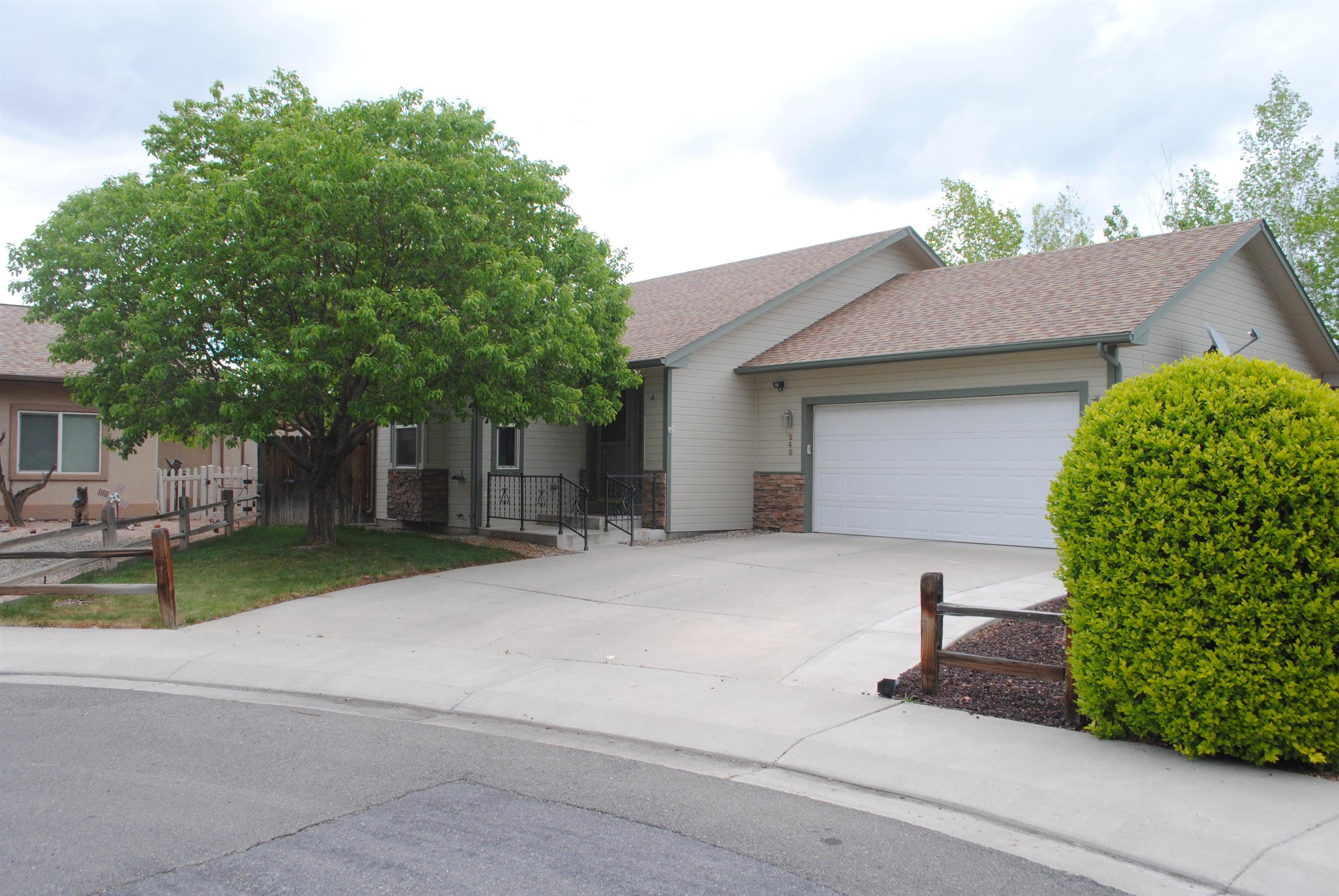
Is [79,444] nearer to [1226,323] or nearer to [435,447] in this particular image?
[435,447]

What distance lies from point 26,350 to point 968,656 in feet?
72.3

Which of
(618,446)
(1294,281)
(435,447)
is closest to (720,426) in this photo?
(618,446)

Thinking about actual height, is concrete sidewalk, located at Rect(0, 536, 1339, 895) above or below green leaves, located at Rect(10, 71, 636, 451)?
below

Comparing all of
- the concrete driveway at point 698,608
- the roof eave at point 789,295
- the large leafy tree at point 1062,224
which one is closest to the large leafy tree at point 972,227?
the large leafy tree at point 1062,224

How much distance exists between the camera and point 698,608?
390 inches

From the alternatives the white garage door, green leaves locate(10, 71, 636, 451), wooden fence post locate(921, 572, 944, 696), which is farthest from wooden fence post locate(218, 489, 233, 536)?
wooden fence post locate(921, 572, 944, 696)

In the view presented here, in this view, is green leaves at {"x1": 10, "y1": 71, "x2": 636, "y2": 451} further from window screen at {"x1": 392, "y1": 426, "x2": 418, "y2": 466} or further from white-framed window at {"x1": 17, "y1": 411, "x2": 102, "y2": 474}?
white-framed window at {"x1": 17, "y1": 411, "x2": 102, "y2": 474}

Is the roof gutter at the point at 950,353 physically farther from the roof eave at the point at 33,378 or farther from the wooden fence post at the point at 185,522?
the roof eave at the point at 33,378

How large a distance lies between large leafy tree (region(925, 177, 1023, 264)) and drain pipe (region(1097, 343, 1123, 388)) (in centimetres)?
2390

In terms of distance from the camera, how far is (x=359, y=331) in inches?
435

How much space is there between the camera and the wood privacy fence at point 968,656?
616 centimetres

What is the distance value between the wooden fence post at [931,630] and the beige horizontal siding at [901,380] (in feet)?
23.8

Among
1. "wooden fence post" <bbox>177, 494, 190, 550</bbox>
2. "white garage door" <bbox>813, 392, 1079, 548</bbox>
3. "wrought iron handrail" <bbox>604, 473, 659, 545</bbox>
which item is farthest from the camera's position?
"wrought iron handrail" <bbox>604, 473, 659, 545</bbox>

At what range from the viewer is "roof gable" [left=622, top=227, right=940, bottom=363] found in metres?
16.6
